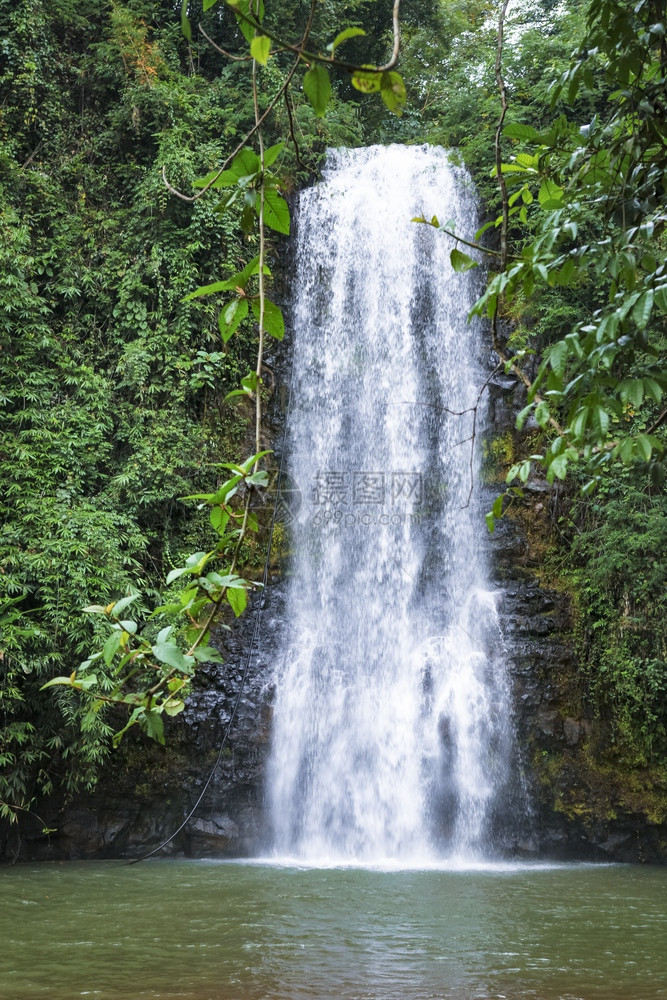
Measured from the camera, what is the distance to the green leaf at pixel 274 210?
147cm

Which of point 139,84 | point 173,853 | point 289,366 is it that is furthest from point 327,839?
point 139,84

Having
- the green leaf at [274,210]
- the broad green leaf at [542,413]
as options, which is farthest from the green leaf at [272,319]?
the broad green leaf at [542,413]

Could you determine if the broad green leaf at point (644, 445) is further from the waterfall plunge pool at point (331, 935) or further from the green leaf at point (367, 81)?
the waterfall plunge pool at point (331, 935)

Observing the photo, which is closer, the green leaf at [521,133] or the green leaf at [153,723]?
the green leaf at [153,723]

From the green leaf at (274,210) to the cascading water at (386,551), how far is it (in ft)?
17.6

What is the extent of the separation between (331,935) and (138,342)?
6533 mm

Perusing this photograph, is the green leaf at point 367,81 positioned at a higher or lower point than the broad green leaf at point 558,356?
higher

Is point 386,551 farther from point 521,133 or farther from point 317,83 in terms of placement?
point 317,83

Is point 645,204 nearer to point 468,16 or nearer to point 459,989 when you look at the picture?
point 459,989

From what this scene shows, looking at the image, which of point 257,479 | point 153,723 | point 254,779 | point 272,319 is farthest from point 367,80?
point 254,779

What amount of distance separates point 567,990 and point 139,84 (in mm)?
10539

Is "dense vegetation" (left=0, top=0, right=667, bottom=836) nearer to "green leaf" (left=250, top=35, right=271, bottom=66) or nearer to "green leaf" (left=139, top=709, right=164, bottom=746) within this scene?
"green leaf" (left=250, top=35, right=271, bottom=66)

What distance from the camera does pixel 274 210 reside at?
1.49 m

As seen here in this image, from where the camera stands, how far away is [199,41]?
12.5m
